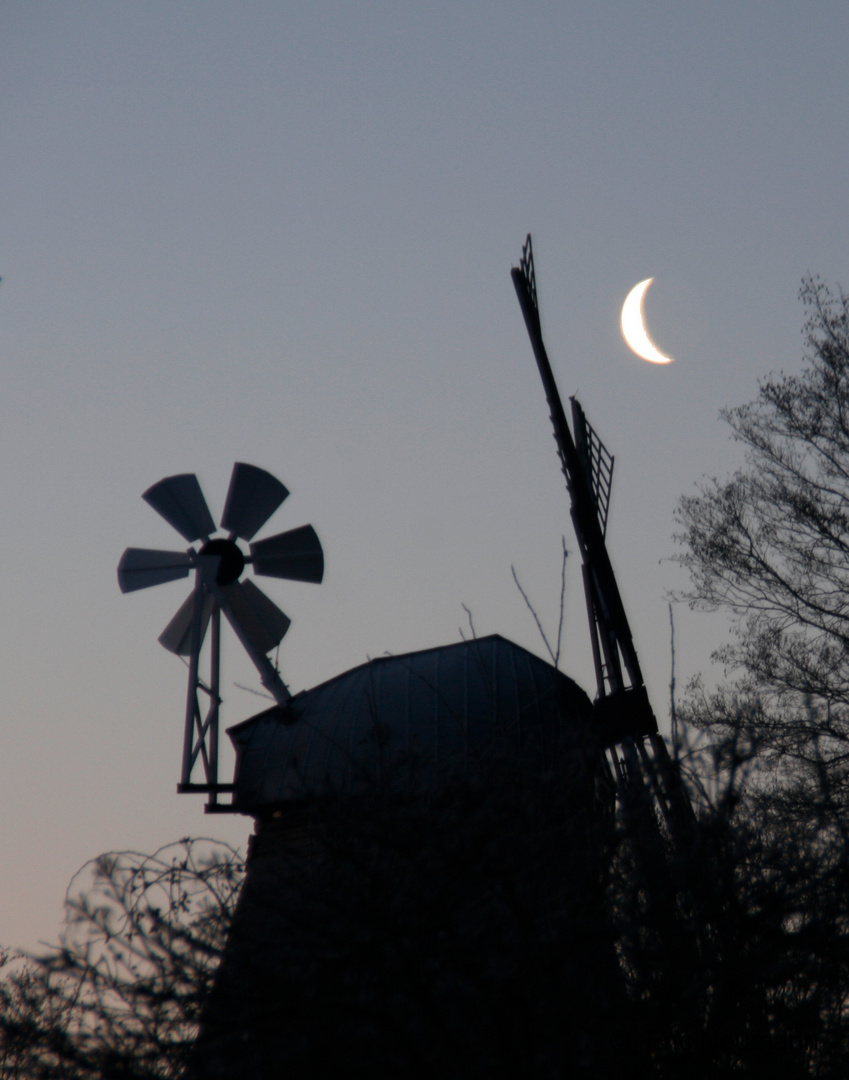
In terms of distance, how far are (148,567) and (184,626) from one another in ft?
2.89

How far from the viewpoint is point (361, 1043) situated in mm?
4250

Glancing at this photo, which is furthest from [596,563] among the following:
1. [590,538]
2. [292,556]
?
[292,556]

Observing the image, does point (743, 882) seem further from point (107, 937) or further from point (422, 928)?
point (107, 937)

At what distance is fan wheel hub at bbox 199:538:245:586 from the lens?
12836mm

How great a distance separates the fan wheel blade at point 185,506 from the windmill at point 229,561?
0.04ft

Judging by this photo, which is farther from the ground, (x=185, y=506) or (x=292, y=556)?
(x=185, y=506)

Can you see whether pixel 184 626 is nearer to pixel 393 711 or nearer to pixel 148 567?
pixel 148 567

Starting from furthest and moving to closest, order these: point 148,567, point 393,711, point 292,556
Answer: point 292,556 < point 148,567 < point 393,711

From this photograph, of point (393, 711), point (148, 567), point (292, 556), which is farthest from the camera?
point (292, 556)

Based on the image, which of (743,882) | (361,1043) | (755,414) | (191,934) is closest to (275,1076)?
(361,1043)

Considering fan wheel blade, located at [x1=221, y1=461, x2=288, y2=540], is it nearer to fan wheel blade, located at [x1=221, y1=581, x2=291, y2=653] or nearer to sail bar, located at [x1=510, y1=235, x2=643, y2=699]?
fan wheel blade, located at [x1=221, y1=581, x2=291, y2=653]

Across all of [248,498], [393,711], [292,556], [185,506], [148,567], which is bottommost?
[393,711]

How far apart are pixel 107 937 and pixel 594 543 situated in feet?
26.9

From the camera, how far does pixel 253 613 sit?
12953mm
